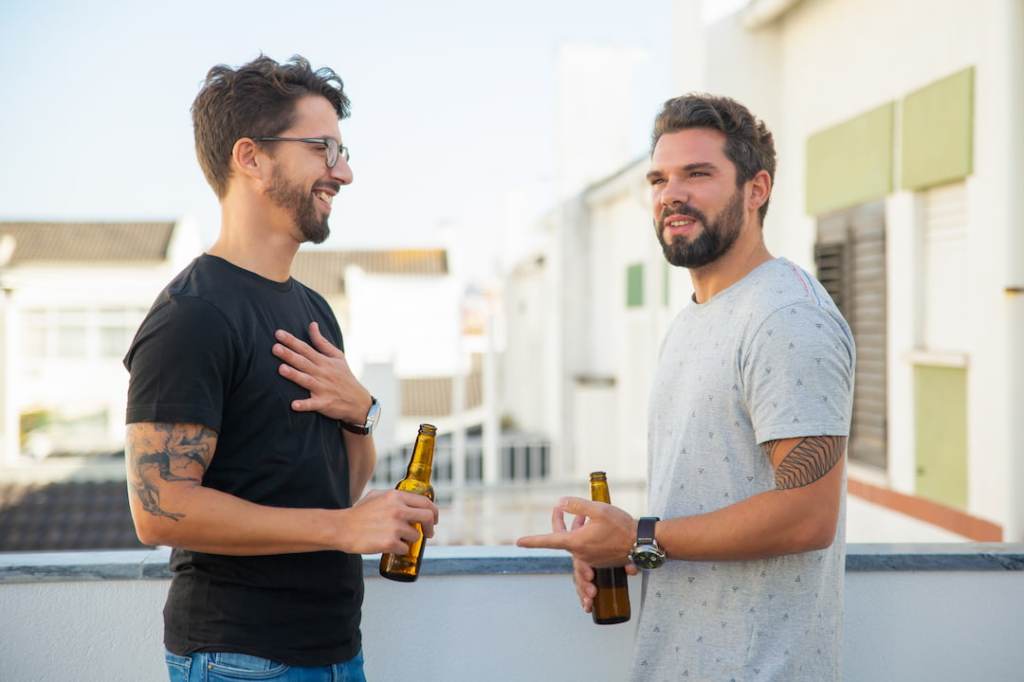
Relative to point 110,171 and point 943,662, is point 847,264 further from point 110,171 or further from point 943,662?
point 110,171

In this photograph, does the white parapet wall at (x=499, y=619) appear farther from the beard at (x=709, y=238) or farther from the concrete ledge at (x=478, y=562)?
the beard at (x=709, y=238)

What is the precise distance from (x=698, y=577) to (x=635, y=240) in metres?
13.2

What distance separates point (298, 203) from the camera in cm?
204

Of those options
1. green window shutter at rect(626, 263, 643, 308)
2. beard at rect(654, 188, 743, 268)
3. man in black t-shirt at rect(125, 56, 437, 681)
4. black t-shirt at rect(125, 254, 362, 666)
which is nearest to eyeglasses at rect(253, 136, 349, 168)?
man in black t-shirt at rect(125, 56, 437, 681)

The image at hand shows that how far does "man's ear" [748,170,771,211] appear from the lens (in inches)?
85.0

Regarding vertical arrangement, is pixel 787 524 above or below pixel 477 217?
below

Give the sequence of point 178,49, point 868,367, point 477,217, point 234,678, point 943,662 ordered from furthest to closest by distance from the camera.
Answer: point 178,49 → point 477,217 → point 868,367 → point 943,662 → point 234,678

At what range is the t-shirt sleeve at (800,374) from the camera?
177 centimetres

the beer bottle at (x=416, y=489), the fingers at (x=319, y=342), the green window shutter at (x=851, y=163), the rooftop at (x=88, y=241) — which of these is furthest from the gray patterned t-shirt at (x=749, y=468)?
the rooftop at (x=88, y=241)

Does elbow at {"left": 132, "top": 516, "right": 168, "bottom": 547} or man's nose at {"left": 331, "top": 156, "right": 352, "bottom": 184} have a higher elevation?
man's nose at {"left": 331, "top": 156, "right": 352, "bottom": 184}

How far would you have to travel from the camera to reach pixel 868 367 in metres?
6.76

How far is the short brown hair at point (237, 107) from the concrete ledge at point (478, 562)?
980mm

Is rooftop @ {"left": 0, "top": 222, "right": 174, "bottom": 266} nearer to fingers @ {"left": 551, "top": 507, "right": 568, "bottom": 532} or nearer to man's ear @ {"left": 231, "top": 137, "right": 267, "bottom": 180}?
man's ear @ {"left": 231, "top": 137, "right": 267, "bottom": 180}

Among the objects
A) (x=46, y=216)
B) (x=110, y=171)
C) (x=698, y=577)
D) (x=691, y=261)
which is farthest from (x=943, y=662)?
(x=110, y=171)
